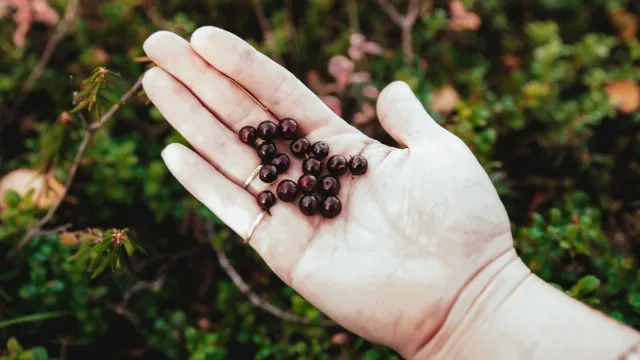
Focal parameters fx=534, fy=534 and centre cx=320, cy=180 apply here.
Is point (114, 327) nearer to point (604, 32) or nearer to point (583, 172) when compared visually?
point (583, 172)

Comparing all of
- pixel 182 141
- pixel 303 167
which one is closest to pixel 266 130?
pixel 303 167

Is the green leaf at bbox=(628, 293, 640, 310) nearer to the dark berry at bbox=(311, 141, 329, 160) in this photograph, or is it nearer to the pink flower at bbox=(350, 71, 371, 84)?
the dark berry at bbox=(311, 141, 329, 160)

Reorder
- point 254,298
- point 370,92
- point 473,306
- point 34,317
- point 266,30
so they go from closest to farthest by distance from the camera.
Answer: point 473,306 < point 34,317 < point 254,298 < point 370,92 < point 266,30

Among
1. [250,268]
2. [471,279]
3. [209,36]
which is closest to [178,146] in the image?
[209,36]

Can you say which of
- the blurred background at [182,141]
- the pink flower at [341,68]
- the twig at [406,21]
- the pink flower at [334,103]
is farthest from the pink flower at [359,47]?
the twig at [406,21]

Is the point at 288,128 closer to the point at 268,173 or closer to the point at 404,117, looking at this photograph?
the point at 268,173

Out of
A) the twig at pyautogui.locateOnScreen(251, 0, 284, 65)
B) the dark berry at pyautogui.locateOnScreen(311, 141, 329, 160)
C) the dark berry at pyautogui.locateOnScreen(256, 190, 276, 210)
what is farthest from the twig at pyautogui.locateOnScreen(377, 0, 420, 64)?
the dark berry at pyautogui.locateOnScreen(256, 190, 276, 210)
